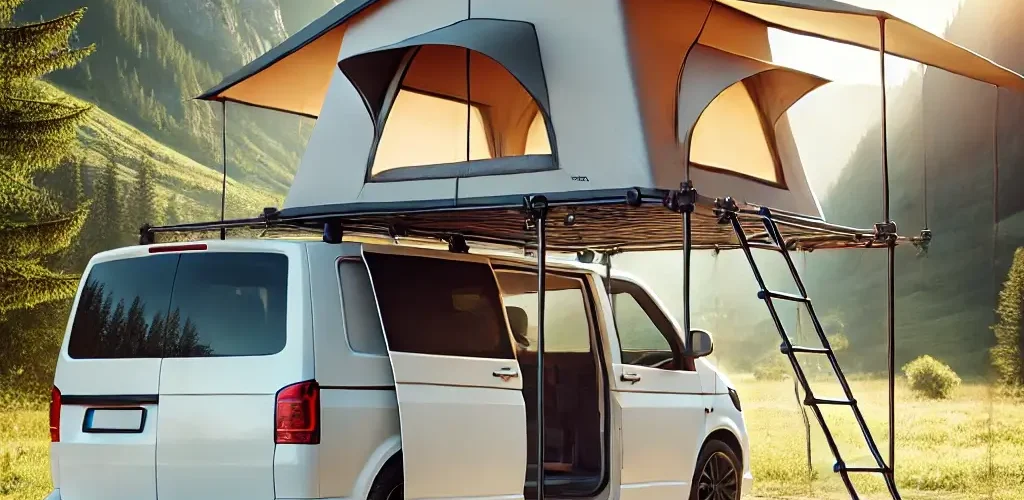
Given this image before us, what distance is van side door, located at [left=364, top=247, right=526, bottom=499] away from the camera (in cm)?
682

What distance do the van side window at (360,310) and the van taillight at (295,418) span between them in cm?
42

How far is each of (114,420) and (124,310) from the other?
601 mm

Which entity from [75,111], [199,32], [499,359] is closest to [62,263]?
[75,111]

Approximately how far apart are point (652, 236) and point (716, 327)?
22.9 m

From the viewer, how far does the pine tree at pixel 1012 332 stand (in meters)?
27.3

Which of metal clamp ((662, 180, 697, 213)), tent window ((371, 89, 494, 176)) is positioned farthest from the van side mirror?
tent window ((371, 89, 494, 176))

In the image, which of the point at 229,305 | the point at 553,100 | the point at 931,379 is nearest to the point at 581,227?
the point at 553,100

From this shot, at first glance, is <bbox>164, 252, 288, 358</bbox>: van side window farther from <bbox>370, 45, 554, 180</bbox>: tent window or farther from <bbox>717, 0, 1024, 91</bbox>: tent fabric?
<bbox>717, 0, 1024, 91</bbox>: tent fabric

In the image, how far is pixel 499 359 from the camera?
24.6 ft

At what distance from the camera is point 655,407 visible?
8742 mm

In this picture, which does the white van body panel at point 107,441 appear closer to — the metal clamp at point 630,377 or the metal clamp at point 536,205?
the metal clamp at point 536,205

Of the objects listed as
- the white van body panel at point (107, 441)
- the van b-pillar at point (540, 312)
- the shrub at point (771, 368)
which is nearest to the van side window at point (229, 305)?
the white van body panel at point (107, 441)

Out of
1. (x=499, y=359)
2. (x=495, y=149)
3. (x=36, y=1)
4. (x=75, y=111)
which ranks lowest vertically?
(x=499, y=359)

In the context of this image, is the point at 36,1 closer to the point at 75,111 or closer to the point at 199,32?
the point at 199,32
